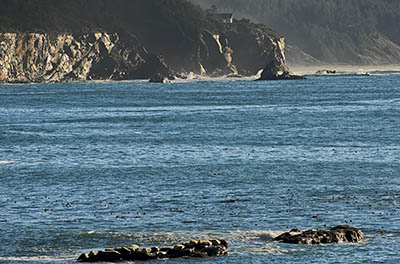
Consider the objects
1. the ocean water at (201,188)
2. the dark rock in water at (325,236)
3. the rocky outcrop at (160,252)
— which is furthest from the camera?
the ocean water at (201,188)

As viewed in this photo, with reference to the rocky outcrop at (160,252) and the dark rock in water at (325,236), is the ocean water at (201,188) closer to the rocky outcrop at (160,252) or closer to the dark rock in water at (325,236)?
the dark rock in water at (325,236)

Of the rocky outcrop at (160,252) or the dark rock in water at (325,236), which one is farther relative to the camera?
the dark rock in water at (325,236)

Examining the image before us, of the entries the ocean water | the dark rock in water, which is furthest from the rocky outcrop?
the dark rock in water

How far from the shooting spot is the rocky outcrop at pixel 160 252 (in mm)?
32781

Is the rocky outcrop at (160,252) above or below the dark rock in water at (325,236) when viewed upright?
below

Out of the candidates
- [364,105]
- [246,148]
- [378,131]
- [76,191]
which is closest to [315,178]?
[76,191]

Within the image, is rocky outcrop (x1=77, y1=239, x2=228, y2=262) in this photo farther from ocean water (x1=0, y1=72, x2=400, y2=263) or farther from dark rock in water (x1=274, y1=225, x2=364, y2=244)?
dark rock in water (x1=274, y1=225, x2=364, y2=244)

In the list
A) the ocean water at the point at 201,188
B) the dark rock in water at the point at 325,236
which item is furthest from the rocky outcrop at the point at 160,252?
the dark rock in water at the point at 325,236

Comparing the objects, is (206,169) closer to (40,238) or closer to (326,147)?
(326,147)

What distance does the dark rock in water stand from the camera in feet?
116

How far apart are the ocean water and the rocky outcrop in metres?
0.73

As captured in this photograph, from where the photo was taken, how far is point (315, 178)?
5259 cm

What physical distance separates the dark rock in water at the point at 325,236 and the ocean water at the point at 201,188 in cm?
49

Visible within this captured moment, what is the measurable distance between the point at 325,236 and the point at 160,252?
7.50m
